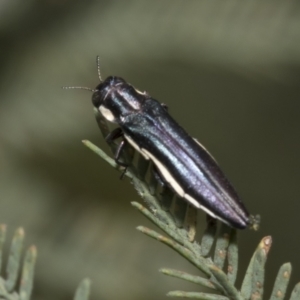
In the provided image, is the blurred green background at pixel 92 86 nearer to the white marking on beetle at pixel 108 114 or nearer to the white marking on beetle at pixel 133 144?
the white marking on beetle at pixel 108 114

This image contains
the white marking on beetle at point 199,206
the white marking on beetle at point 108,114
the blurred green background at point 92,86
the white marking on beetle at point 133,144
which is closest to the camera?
the white marking on beetle at point 199,206

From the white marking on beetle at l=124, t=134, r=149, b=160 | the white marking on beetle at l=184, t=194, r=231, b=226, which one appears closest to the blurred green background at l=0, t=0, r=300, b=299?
the white marking on beetle at l=124, t=134, r=149, b=160

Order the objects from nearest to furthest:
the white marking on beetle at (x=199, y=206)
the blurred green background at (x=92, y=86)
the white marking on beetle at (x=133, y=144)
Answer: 1. the white marking on beetle at (x=199, y=206)
2. the white marking on beetle at (x=133, y=144)
3. the blurred green background at (x=92, y=86)

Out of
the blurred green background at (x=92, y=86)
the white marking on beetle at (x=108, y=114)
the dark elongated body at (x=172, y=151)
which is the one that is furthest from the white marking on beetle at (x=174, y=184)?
the blurred green background at (x=92, y=86)

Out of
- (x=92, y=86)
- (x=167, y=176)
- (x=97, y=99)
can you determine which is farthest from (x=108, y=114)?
(x=92, y=86)

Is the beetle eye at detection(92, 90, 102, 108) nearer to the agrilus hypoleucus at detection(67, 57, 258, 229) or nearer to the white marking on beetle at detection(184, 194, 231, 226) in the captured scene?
the agrilus hypoleucus at detection(67, 57, 258, 229)

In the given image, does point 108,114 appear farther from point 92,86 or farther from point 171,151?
point 92,86
